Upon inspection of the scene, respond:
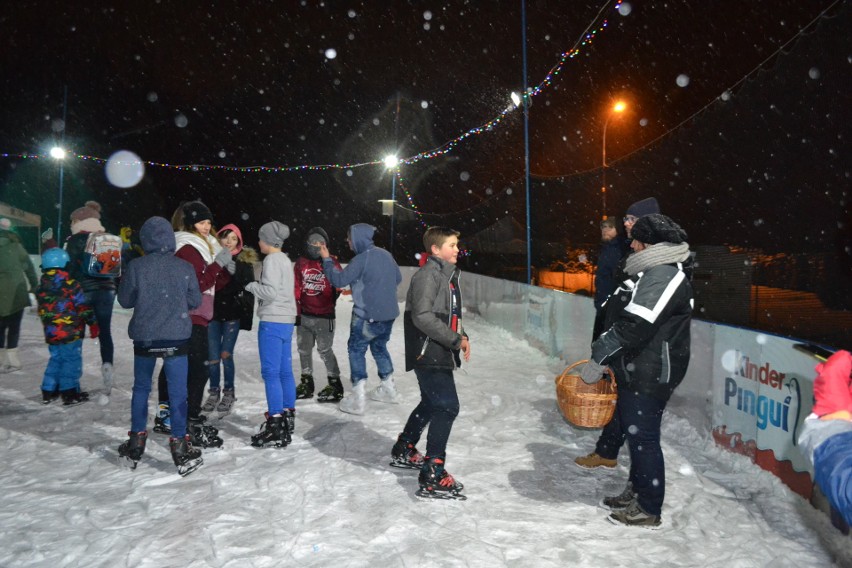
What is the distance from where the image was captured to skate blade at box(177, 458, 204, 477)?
12.7 ft

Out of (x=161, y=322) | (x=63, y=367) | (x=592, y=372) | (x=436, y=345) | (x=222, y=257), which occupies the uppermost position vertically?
(x=222, y=257)

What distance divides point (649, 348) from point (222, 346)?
365cm

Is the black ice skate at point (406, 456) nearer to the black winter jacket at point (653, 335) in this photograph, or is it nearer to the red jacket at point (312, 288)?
the black winter jacket at point (653, 335)

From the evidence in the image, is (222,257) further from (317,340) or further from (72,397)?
(72,397)

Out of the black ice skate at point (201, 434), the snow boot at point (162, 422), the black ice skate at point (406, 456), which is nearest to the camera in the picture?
the black ice skate at point (406, 456)

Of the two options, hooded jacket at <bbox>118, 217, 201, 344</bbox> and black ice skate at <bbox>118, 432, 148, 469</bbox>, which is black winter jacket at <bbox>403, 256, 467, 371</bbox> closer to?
hooded jacket at <bbox>118, 217, 201, 344</bbox>

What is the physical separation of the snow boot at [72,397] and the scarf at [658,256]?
5.00 m

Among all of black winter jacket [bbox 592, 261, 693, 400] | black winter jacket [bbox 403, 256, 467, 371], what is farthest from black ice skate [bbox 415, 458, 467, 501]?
black winter jacket [bbox 592, 261, 693, 400]

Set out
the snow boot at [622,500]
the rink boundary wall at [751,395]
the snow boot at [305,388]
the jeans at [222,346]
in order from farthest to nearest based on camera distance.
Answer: the snow boot at [305,388] → the jeans at [222,346] → the rink boundary wall at [751,395] → the snow boot at [622,500]

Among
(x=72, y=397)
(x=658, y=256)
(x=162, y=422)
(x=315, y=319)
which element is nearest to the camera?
(x=658, y=256)

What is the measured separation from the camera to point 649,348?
316 cm

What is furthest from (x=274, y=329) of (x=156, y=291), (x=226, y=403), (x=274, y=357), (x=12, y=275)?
(x=12, y=275)

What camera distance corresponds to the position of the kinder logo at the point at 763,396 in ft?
12.3

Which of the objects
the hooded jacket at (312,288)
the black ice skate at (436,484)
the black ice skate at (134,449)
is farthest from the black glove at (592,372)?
the hooded jacket at (312,288)
